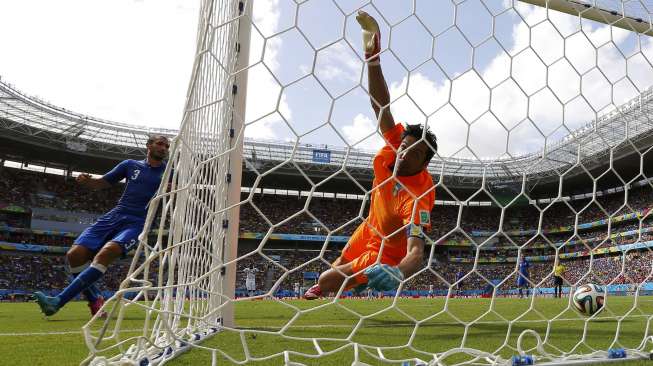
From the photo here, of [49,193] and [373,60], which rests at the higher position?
[49,193]

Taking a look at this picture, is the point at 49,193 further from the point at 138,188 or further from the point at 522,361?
the point at 522,361

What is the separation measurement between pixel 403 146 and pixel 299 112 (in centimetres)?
82

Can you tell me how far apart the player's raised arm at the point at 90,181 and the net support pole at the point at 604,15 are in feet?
11.2

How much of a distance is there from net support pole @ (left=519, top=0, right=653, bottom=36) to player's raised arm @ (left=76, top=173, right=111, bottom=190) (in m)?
3.41

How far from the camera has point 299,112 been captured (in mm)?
1771

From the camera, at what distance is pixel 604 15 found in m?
2.87

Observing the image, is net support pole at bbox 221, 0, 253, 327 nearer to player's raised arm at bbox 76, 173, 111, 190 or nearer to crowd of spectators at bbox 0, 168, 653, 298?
player's raised arm at bbox 76, 173, 111, 190

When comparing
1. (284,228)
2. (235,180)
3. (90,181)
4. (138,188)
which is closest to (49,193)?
(284,228)

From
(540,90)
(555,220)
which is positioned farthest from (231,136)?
(555,220)

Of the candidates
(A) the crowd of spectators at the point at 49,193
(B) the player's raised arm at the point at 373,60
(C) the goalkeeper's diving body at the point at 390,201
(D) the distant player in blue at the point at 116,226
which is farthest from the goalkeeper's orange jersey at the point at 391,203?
(A) the crowd of spectators at the point at 49,193

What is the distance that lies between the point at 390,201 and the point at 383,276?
919 millimetres

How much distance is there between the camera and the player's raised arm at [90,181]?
3.57 meters

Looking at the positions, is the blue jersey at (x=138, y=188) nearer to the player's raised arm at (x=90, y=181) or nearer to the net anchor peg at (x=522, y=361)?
the player's raised arm at (x=90, y=181)

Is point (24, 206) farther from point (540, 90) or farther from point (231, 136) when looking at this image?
point (540, 90)
